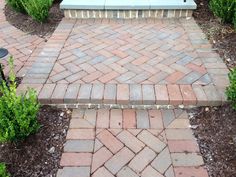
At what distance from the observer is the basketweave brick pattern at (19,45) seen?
3609 mm

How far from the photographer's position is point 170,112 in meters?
2.86

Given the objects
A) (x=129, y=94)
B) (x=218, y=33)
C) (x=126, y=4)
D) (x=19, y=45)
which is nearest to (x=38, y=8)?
(x=19, y=45)

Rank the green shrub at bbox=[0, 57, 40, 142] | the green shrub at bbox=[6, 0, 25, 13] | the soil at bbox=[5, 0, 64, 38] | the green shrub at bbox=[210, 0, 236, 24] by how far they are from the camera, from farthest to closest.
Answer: the green shrub at bbox=[6, 0, 25, 13], the soil at bbox=[5, 0, 64, 38], the green shrub at bbox=[210, 0, 236, 24], the green shrub at bbox=[0, 57, 40, 142]

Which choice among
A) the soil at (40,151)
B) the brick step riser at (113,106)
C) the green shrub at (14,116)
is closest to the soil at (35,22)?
→ the brick step riser at (113,106)

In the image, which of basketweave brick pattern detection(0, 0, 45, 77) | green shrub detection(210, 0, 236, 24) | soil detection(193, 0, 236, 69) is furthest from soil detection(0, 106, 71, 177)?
green shrub detection(210, 0, 236, 24)

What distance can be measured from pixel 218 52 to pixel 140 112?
1647 mm

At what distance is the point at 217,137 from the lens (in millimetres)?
2521

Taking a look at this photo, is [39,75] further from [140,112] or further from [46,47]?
[140,112]

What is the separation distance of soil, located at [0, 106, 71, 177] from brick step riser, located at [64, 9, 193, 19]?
2.63m

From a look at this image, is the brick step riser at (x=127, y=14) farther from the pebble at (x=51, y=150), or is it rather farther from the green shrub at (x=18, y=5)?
the pebble at (x=51, y=150)

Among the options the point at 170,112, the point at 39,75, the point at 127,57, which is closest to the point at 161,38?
the point at 127,57

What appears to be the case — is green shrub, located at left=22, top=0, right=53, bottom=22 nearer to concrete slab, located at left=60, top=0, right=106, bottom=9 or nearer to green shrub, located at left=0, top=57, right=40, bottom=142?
concrete slab, located at left=60, top=0, right=106, bottom=9

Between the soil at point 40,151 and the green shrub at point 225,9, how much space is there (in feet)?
→ 10.0

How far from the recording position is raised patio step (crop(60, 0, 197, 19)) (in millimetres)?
4730
